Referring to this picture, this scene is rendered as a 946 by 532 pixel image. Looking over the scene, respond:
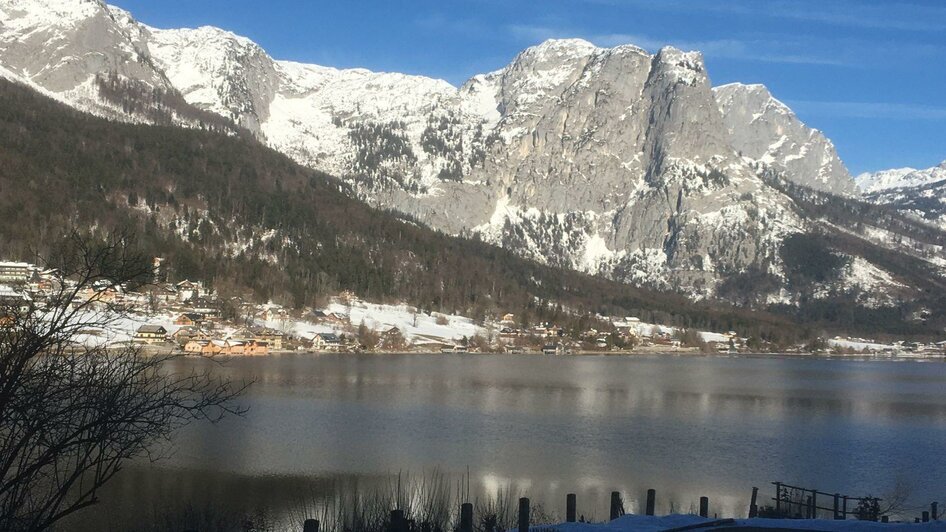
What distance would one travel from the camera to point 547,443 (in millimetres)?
44062

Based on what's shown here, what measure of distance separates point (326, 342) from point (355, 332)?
1000 cm

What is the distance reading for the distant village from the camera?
113 m

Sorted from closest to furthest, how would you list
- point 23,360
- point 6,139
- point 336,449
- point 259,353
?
point 23,360 → point 336,449 → point 259,353 → point 6,139

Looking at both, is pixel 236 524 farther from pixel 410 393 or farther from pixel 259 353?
pixel 259 353

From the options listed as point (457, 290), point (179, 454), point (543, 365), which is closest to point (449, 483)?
point (179, 454)

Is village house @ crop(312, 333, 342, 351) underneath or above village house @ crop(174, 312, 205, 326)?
underneath

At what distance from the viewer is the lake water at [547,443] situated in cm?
3155

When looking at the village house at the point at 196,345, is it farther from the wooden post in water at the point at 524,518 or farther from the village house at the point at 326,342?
the wooden post in water at the point at 524,518

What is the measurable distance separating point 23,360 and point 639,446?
126 feet

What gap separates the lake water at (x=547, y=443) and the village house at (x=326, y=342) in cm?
4338

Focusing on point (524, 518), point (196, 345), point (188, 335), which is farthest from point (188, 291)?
point (524, 518)

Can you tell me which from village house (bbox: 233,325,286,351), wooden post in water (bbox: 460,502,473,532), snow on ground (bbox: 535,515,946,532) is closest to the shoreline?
village house (bbox: 233,325,286,351)

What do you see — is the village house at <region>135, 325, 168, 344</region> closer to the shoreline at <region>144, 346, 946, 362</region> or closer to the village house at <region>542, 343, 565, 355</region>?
the shoreline at <region>144, 346, 946, 362</region>

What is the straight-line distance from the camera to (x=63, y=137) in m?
183
